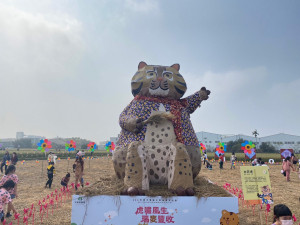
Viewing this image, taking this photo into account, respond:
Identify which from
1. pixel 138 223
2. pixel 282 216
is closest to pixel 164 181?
pixel 138 223

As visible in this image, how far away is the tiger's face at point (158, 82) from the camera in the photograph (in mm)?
4660

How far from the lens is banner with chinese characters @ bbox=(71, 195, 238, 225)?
3.56 meters

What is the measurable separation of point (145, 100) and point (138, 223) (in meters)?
2.28

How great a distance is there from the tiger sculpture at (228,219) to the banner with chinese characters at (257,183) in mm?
663

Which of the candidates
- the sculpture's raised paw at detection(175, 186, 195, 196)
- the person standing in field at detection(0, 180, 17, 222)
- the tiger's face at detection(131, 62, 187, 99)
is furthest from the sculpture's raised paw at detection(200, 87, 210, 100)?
the person standing in field at detection(0, 180, 17, 222)

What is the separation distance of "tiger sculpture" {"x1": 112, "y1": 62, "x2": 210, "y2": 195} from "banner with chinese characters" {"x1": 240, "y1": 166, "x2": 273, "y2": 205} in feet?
2.91

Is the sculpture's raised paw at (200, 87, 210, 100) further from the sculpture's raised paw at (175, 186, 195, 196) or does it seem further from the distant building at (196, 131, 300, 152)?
the distant building at (196, 131, 300, 152)

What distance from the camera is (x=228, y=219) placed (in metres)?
3.59

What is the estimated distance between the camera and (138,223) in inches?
140

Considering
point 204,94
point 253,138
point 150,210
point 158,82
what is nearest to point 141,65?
point 158,82

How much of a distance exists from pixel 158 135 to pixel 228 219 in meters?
1.80

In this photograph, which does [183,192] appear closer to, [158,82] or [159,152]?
[159,152]

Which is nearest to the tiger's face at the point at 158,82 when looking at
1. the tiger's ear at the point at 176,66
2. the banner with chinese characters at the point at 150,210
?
the tiger's ear at the point at 176,66

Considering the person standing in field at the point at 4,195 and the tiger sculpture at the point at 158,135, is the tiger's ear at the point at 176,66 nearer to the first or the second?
the tiger sculpture at the point at 158,135
